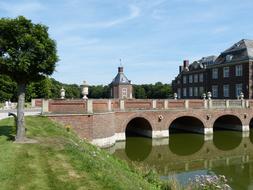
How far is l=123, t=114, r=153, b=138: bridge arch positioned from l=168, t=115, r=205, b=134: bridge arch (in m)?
2.33

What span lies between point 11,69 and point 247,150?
1928 centimetres

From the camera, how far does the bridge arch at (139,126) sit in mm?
27984

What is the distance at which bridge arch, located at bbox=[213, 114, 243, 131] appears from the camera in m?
34.2

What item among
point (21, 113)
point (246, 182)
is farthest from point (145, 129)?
point (21, 113)

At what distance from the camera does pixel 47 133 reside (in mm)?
14859

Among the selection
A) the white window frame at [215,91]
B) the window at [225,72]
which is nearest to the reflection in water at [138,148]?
the window at [225,72]

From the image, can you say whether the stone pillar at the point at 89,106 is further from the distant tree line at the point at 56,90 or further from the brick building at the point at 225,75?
the brick building at the point at 225,75

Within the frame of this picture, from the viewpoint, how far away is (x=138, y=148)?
989 inches

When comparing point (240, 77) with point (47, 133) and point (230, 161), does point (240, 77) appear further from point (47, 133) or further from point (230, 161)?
point (47, 133)

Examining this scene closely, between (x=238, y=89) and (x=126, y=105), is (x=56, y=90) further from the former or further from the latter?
(x=126, y=105)

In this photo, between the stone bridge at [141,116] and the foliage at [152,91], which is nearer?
the stone bridge at [141,116]

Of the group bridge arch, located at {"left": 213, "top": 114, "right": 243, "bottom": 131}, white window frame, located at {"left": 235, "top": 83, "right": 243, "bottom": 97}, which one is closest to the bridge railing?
bridge arch, located at {"left": 213, "top": 114, "right": 243, "bottom": 131}

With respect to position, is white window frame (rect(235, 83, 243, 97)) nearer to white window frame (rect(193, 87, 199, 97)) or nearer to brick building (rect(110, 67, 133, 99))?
white window frame (rect(193, 87, 199, 97))

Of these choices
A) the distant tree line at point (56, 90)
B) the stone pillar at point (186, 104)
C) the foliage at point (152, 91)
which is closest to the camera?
the stone pillar at point (186, 104)
